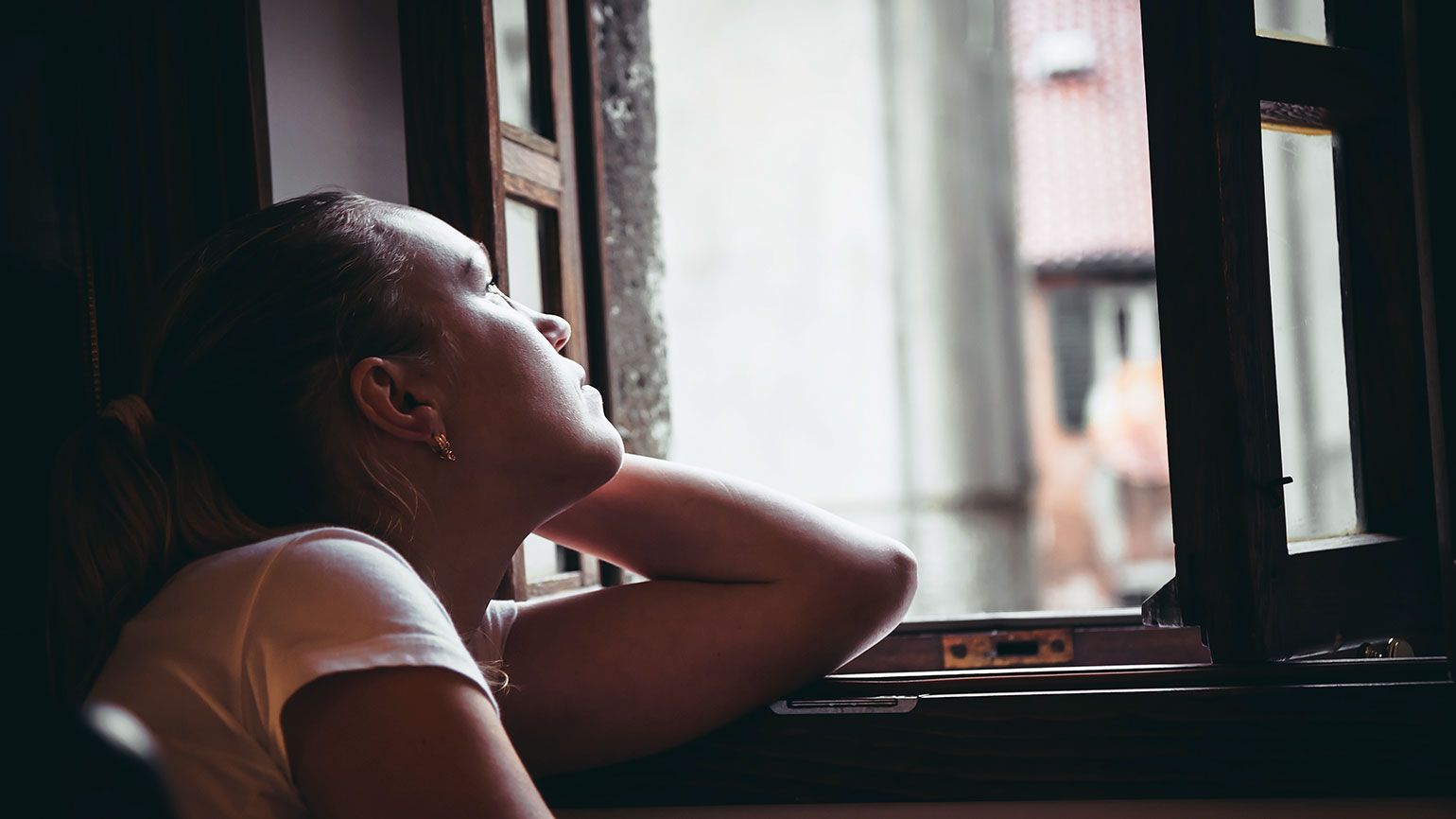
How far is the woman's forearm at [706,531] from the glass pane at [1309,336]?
45 cm

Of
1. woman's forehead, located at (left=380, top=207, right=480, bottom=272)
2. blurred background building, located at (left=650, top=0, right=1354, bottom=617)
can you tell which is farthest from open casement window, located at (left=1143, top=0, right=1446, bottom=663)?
blurred background building, located at (left=650, top=0, right=1354, bottom=617)

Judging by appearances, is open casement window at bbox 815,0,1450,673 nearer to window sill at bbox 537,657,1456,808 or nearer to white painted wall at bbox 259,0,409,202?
window sill at bbox 537,657,1456,808

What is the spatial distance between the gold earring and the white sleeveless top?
18cm

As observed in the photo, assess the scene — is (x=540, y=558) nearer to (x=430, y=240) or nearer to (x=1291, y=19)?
(x=430, y=240)

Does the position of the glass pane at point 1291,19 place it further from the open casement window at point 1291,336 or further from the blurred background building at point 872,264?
the blurred background building at point 872,264

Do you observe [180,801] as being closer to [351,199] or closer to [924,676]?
[351,199]

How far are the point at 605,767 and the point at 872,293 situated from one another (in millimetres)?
7934

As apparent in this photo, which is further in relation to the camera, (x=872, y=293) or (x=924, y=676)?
(x=872, y=293)

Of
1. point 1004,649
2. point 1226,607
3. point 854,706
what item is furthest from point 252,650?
point 1004,649

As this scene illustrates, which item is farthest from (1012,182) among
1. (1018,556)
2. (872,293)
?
(1018,556)

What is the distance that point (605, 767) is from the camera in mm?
1133

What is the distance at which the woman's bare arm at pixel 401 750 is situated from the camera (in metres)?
0.70

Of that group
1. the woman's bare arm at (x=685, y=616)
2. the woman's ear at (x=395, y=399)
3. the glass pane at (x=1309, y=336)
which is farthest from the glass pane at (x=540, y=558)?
the glass pane at (x=1309, y=336)

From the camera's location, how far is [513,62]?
58.7 inches
